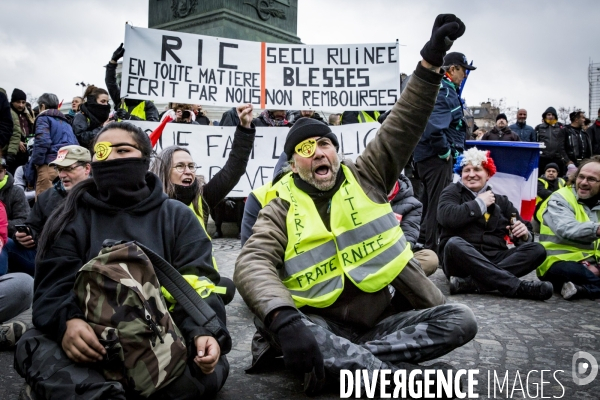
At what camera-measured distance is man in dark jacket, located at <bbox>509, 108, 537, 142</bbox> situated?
12.9m

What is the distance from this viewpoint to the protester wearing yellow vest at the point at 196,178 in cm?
459

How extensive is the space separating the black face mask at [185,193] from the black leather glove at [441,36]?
7.03 ft

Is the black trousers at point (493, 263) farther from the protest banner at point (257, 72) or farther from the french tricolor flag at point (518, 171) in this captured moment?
the protest banner at point (257, 72)

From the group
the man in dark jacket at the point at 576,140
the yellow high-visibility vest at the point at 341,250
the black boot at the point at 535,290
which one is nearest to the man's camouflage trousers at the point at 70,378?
the yellow high-visibility vest at the point at 341,250

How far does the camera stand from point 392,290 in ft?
11.4

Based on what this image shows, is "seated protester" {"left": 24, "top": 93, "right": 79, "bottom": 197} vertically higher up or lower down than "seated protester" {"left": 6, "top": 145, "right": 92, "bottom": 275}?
higher up

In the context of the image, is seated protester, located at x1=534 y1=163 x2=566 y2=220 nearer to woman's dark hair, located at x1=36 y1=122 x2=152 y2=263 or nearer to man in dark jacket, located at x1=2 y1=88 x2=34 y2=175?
man in dark jacket, located at x1=2 y1=88 x2=34 y2=175

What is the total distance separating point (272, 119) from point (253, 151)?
7.49ft

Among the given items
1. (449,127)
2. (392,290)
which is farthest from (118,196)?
(449,127)

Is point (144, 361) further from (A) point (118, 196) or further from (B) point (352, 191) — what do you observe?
(B) point (352, 191)

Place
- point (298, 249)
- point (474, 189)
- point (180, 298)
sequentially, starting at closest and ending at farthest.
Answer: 1. point (180, 298)
2. point (298, 249)
3. point (474, 189)

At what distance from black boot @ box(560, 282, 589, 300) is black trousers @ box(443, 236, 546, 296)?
351 millimetres

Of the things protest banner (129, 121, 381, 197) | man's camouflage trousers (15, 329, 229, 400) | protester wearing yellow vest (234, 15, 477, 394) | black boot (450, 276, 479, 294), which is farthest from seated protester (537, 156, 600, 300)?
man's camouflage trousers (15, 329, 229, 400)

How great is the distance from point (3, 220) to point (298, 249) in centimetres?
253
